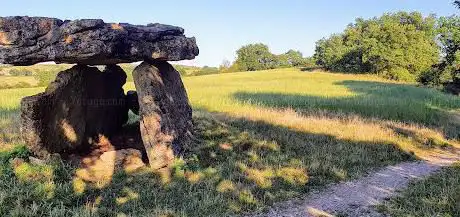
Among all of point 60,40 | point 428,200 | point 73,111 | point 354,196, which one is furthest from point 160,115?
point 428,200

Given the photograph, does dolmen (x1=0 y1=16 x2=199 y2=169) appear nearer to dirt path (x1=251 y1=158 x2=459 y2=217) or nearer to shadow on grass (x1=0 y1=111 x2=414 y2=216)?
shadow on grass (x1=0 y1=111 x2=414 y2=216)

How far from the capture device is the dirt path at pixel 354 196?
832 centimetres

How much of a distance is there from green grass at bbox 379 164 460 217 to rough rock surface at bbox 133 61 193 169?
529cm

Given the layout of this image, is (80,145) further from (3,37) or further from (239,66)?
(239,66)

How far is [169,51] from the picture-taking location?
12055 millimetres

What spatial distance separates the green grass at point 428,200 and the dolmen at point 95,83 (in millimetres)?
5349

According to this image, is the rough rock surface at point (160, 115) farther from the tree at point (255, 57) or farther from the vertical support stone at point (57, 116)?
the tree at point (255, 57)

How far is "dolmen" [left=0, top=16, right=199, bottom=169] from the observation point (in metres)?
10.0

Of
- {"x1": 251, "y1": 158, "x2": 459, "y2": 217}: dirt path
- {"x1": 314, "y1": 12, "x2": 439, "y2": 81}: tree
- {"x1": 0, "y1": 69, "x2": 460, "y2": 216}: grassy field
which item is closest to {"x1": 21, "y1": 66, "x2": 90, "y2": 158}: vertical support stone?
{"x1": 0, "y1": 69, "x2": 460, "y2": 216}: grassy field

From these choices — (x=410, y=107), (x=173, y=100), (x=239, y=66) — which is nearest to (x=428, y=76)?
(x=410, y=107)

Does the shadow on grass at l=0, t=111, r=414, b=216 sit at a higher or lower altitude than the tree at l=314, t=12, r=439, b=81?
lower

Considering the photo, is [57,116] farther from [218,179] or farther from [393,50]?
[393,50]

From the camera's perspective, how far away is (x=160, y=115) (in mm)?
11594

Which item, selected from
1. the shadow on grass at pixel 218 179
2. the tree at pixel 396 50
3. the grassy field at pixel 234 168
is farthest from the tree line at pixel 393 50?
the shadow on grass at pixel 218 179
